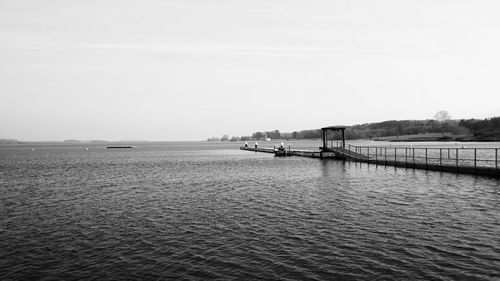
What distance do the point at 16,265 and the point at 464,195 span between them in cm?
2825

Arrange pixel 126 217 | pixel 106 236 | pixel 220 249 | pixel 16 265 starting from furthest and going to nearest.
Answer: pixel 126 217 → pixel 106 236 → pixel 220 249 → pixel 16 265

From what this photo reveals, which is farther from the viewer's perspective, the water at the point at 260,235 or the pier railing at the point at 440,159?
the pier railing at the point at 440,159

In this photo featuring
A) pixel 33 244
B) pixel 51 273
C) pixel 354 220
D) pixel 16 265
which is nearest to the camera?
pixel 51 273

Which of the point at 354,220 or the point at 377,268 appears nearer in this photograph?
the point at 377,268

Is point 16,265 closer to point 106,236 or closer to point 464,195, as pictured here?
point 106,236

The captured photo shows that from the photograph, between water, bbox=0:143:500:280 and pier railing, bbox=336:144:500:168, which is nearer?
water, bbox=0:143:500:280

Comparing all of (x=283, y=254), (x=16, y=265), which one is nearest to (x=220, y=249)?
(x=283, y=254)

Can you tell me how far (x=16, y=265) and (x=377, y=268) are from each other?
13.5 metres

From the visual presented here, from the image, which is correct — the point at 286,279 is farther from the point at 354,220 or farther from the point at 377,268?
the point at 354,220

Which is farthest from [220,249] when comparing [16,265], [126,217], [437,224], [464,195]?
[464,195]

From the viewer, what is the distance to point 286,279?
41.5 ft

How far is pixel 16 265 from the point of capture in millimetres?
14680

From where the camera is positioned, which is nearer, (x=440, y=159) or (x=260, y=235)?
(x=260, y=235)

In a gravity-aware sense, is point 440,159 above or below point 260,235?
above
